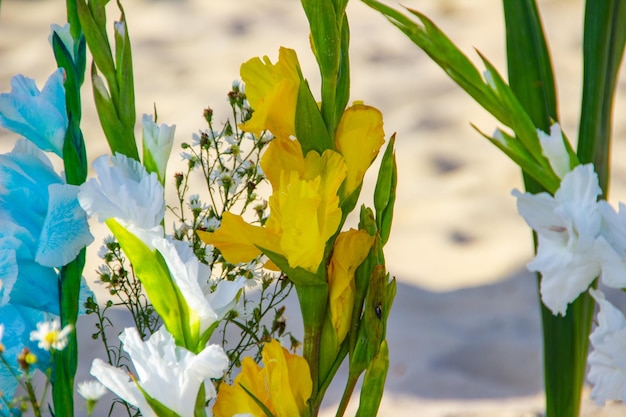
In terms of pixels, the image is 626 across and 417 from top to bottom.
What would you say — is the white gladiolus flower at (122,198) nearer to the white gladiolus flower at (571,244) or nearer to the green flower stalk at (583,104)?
the white gladiolus flower at (571,244)

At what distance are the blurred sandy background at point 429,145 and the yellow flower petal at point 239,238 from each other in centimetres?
76

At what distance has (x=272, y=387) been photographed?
40cm

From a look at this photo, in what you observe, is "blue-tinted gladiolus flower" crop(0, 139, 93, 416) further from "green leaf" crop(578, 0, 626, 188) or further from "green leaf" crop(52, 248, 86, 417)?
"green leaf" crop(578, 0, 626, 188)

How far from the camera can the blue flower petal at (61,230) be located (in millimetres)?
409

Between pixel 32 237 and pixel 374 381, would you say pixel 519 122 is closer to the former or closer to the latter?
pixel 374 381

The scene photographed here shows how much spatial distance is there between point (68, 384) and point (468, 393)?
2.96ft

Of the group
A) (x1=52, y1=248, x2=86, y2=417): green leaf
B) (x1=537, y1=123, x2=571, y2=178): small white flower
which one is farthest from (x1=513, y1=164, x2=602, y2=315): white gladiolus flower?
(x1=52, y1=248, x2=86, y2=417): green leaf

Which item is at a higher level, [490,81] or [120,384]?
[490,81]

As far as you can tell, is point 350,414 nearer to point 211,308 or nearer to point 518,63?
point 518,63

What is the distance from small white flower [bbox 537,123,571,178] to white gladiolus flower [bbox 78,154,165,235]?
158 millimetres

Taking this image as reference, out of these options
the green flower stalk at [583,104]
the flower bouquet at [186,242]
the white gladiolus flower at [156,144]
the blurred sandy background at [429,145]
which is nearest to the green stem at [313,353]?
the flower bouquet at [186,242]

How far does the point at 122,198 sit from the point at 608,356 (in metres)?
0.20

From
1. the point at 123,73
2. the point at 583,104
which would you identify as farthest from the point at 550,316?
the point at 123,73

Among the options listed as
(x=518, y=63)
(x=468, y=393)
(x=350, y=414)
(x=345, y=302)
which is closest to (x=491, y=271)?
(x=468, y=393)
